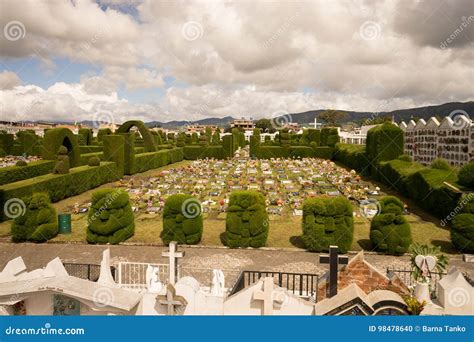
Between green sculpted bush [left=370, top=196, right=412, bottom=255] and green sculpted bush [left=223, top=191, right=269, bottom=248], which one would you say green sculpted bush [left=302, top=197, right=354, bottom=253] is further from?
green sculpted bush [left=223, top=191, right=269, bottom=248]

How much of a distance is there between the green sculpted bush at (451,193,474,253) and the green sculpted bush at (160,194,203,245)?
9.71 meters

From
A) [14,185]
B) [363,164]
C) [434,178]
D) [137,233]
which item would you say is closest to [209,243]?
[137,233]

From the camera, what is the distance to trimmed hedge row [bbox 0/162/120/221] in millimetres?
19453

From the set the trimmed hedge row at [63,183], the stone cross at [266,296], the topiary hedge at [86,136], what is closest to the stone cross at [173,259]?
the stone cross at [266,296]

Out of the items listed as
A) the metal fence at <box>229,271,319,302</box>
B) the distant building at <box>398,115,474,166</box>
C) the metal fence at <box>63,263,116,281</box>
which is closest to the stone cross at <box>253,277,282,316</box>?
the metal fence at <box>229,271,319,302</box>

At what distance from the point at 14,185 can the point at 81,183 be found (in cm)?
614

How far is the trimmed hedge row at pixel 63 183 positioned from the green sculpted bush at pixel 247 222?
38.3 ft

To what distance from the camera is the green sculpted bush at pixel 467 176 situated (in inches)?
680

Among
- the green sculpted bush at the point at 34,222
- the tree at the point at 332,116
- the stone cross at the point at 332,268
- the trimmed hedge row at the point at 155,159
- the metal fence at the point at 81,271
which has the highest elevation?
the tree at the point at 332,116

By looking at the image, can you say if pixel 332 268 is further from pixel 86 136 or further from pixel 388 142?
pixel 86 136

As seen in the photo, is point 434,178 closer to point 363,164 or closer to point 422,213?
point 422,213

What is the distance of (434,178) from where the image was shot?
20.8 m

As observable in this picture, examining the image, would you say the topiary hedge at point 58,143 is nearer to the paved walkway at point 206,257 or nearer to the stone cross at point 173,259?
the paved walkway at point 206,257

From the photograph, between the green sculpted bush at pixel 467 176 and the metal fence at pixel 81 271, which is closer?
the metal fence at pixel 81 271
